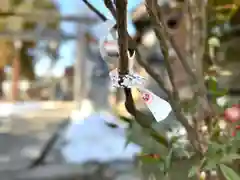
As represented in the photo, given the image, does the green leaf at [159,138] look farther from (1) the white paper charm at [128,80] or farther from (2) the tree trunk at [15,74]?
(2) the tree trunk at [15,74]

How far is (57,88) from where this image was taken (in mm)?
2129

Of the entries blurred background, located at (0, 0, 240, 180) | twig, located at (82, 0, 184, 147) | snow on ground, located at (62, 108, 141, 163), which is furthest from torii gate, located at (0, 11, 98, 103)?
twig, located at (82, 0, 184, 147)

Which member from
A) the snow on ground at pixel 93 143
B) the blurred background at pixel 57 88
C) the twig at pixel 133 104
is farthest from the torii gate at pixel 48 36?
the twig at pixel 133 104

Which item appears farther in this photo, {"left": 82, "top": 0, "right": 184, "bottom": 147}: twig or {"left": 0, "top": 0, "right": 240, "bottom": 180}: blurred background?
{"left": 0, "top": 0, "right": 240, "bottom": 180}: blurred background

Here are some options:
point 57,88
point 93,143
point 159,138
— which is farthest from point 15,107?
point 159,138

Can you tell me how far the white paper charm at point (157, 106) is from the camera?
350 mm

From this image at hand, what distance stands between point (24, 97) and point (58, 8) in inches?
18.7

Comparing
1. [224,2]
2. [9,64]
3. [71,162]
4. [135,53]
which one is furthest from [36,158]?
[9,64]

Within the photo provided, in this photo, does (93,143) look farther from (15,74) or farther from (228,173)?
(15,74)

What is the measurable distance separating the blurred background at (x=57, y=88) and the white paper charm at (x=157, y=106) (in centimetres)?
62

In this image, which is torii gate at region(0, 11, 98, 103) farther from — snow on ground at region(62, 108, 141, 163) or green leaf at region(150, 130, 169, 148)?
green leaf at region(150, 130, 169, 148)

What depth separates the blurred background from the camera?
1080 mm

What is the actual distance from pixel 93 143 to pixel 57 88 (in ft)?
3.31

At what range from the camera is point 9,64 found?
6.33 ft
